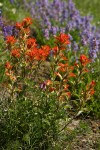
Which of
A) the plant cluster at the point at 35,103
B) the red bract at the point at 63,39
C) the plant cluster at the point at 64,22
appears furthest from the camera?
the plant cluster at the point at 64,22

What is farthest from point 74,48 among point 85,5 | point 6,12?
Answer: point 85,5

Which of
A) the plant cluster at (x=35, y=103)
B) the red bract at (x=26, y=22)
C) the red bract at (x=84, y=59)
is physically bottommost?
the plant cluster at (x=35, y=103)

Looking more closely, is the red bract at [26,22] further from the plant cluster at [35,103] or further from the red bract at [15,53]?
the red bract at [15,53]

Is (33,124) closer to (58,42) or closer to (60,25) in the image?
(58,42)

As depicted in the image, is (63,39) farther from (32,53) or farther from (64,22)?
(64,22)

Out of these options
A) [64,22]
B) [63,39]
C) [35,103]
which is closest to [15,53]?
[63,39]

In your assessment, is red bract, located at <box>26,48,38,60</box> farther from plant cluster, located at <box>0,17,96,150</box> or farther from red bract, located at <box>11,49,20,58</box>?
red bract, located at <box>11,49,20,58</box>

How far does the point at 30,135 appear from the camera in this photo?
4.41 meters

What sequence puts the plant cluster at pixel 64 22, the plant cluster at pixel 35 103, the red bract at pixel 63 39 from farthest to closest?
the plant cluster at pixel 64 22 < the plant cluster at pixel 35 103 < the red bract at pixel 63 39

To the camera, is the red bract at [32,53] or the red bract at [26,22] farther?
the red bract at [26,22]

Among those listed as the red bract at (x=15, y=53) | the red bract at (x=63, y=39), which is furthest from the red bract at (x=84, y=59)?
the red bract at (x=15, y=53)

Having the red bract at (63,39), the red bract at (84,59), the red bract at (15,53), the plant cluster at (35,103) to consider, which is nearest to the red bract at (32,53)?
the plant cluster at (35,103)

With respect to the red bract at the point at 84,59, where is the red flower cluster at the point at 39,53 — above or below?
above

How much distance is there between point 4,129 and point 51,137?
53cm
